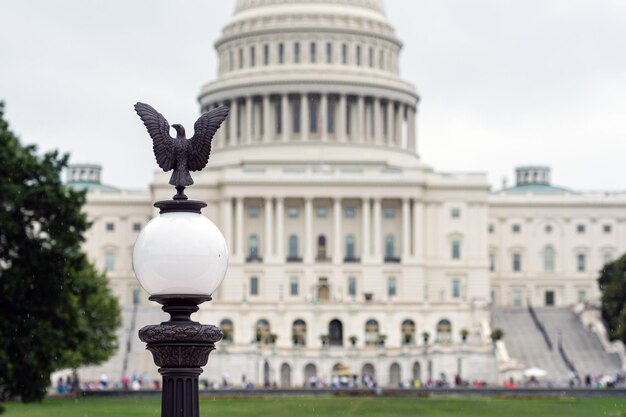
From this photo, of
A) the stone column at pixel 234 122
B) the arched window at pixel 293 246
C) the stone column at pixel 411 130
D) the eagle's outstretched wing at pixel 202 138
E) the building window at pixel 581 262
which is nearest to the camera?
the eagle's outstretched wing at pixel 202 138

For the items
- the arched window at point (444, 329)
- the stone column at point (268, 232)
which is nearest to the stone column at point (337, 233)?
the stone column at point (268, 232)

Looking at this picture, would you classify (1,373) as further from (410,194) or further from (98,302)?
(410,194)

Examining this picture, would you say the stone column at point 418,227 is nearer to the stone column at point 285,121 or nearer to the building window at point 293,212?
the building window at point 293,212

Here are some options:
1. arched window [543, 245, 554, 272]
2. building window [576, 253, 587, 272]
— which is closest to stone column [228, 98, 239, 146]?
arched window [543, 245, 554, 272]

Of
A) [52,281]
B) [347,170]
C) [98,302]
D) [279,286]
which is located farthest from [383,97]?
[52,281]

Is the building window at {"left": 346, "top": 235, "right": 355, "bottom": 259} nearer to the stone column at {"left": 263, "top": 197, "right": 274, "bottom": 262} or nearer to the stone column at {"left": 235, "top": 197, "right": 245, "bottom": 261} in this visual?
the stone column at {"left": 263, "top": 197, "right": 274, "bottom": 262}

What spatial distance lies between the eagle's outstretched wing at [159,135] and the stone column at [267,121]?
504ft

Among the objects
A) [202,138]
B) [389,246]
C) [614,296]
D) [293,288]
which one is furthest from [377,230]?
[202,138]

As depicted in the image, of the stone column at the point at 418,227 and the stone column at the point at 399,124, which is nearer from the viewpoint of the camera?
the stone column at the point at 418,227

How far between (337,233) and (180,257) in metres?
142

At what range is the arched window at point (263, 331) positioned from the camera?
436 feet

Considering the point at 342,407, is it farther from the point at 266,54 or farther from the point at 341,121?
the point at 266,54

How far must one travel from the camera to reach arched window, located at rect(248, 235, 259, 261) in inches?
6024

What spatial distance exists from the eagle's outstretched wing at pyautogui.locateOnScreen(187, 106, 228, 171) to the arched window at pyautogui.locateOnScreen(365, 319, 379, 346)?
123822 mm
